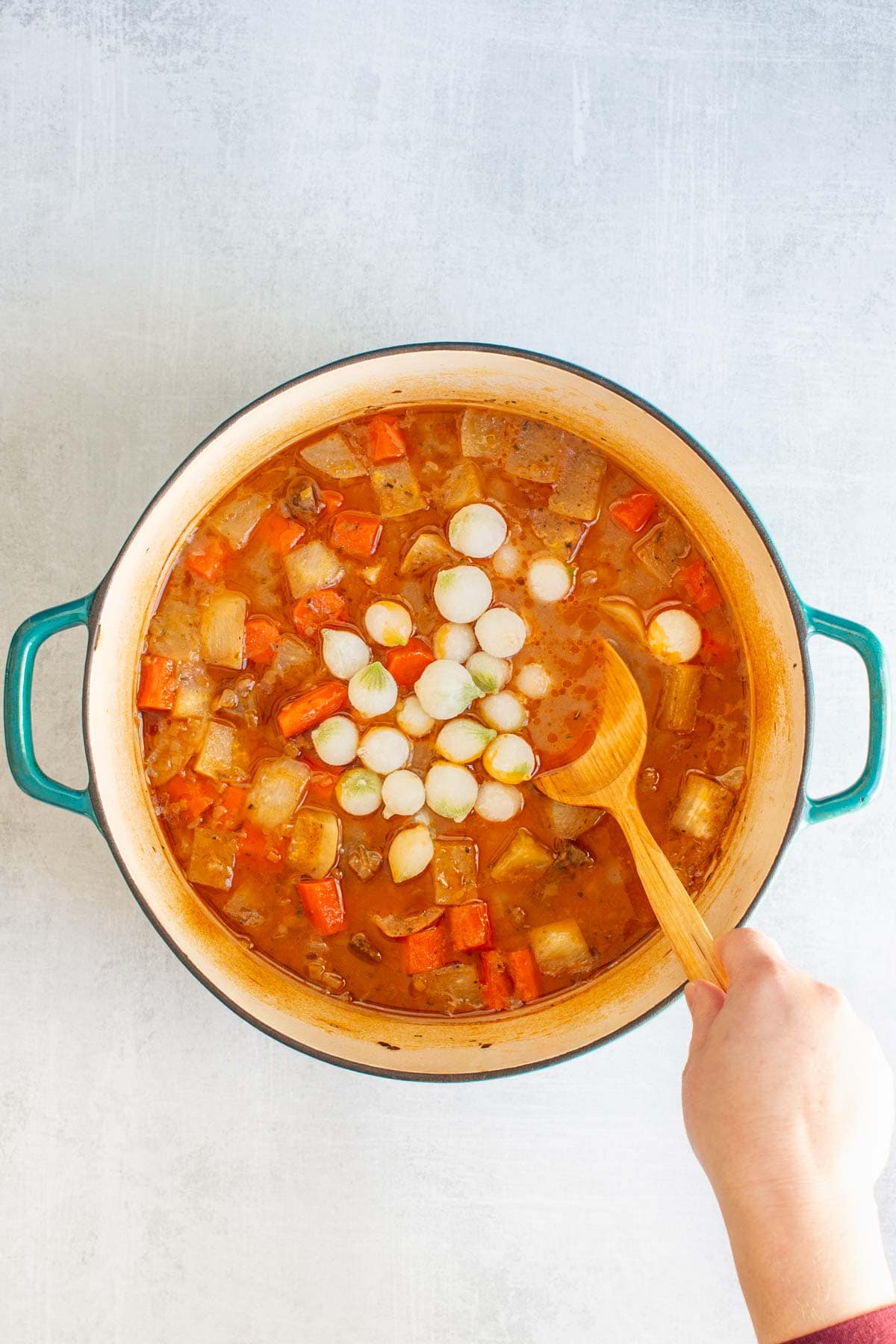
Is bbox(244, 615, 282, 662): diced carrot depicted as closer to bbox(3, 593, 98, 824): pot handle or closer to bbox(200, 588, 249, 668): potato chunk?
bbox(200, 588, 249, 668): potato chunk

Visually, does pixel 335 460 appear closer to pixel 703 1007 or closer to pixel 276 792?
pixel 276 792

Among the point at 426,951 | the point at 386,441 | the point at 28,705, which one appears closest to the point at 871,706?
the point at 426,951

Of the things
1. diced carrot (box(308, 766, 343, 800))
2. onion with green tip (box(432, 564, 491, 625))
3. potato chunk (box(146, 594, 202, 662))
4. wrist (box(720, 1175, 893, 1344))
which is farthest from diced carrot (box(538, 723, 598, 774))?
wrist (box(720, 1175, 893, 1344))

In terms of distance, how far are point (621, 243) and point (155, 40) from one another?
1.15 metres

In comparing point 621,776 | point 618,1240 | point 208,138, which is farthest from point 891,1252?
point 208,138

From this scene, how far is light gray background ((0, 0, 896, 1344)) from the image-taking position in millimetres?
2395

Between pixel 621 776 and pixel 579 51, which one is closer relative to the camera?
pixel 621 776

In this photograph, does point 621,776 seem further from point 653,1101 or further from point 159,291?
point 159,291

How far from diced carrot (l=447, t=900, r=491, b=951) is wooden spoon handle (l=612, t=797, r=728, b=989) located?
404 millimetres

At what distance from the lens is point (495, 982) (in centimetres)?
234

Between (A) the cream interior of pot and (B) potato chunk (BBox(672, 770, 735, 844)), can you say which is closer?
(A) the cream interior of pot

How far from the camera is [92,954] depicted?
2404 mm

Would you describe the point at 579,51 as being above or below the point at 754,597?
above

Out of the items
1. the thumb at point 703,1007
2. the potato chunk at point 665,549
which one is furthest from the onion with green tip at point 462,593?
the thumb at point 703,1007
